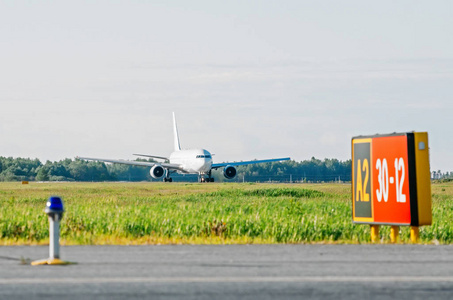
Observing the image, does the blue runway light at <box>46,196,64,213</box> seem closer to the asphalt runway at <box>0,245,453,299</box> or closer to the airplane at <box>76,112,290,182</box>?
the asphalt runway at <box>0,245,453,299</box>

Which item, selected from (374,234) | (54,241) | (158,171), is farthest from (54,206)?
(158,171)

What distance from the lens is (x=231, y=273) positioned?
955cm

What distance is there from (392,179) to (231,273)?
20.9 feet

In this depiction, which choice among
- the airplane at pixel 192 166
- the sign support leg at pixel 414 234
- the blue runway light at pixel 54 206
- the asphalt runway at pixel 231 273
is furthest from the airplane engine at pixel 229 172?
the blue runway light at pixel 54 206

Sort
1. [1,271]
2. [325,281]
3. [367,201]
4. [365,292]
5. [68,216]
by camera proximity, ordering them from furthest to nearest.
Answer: [68,216] → [367,201] → [1,271] → [325,281] → [365,292]

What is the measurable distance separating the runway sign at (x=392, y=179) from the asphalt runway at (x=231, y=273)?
1422 millimetres

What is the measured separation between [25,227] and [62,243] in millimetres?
3270

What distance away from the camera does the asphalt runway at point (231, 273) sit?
26.2 ft

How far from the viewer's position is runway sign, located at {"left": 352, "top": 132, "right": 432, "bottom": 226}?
14.6 m

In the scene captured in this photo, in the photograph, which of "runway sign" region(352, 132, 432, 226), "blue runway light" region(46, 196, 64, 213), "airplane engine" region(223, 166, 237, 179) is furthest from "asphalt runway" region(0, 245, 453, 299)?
"airplane engine" region(223, 166, 237, 179)

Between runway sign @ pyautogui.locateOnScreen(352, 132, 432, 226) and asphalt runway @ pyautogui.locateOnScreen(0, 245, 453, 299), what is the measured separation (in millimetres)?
1422

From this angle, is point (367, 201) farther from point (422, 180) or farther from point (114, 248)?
point (114, 248)

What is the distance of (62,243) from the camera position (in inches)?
553

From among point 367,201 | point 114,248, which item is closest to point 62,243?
point 114,248
